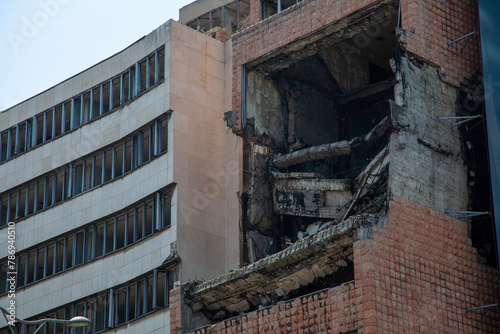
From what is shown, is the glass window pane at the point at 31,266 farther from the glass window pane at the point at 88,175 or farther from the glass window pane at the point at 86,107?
the glass window pane at the point at 86,107

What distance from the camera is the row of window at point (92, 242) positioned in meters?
45.0

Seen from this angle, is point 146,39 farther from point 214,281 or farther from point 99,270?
point 214,281

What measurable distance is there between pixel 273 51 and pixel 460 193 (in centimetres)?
1008

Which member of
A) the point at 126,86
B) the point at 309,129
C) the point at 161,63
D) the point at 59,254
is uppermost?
the point at 161,63

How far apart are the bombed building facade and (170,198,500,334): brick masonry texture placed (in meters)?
0.07

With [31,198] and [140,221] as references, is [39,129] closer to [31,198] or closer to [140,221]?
[31,198]

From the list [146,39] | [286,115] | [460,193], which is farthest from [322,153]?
[146,39]

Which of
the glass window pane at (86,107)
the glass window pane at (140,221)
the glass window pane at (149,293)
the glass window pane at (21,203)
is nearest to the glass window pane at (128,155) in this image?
the glass window pane at (140,221)

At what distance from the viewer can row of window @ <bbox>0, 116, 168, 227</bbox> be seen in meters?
46.4

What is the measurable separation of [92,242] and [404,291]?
17703 mm

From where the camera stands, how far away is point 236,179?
4553 centimetres

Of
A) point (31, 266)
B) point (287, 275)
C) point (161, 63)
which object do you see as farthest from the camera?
point (31, 266)

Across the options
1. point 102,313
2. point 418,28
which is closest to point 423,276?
point 418,28

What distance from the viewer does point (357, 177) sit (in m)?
41.2
